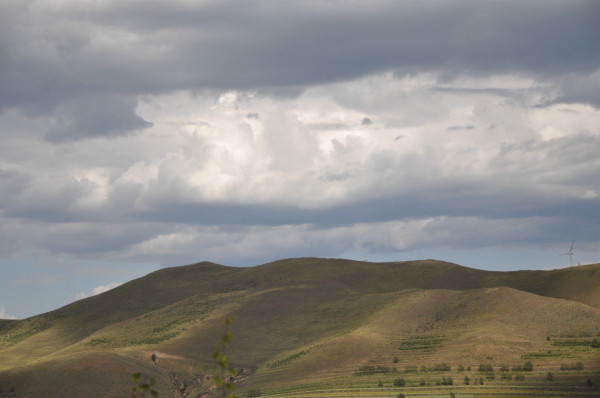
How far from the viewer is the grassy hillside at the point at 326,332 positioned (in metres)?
69.2

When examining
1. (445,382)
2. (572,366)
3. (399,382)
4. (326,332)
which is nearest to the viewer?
(445,382)

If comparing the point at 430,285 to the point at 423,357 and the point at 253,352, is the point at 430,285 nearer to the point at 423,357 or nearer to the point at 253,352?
the point at 253,352

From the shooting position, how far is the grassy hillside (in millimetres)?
69188

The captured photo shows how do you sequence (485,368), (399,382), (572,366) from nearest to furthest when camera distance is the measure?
(572,366), (399,382), (485,368)

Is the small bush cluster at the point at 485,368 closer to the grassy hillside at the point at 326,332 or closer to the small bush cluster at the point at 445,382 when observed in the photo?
the grassy hillside at the point at 326,332

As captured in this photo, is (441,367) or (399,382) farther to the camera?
(441,367)

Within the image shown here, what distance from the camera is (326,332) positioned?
347 ft

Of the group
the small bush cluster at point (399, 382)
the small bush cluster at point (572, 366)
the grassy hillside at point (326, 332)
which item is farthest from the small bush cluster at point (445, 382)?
the small bush cluster at point (572, 366)

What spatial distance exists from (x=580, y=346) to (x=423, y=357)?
58.1 ft

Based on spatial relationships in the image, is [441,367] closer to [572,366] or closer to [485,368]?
[485,368]

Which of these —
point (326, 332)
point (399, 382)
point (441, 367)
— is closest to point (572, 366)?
point (441, 367)

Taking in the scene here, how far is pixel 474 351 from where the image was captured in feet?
240

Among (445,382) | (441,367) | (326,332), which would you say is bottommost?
(445,382)

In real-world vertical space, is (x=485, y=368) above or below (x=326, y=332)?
below
